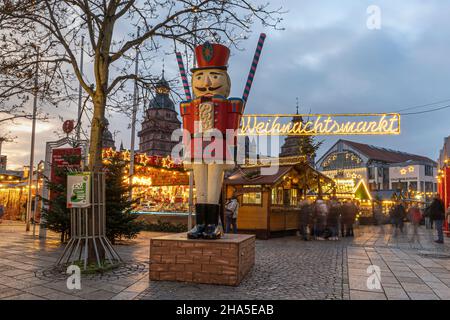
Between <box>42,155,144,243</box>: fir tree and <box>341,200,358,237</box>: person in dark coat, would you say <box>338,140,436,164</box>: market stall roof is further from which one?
<box>42,155,144,243</box>: fir tree

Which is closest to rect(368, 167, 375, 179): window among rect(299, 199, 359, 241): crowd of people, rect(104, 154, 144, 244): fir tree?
rect(299, 199, 359, 241): crowd of people

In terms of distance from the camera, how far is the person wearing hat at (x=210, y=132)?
20.4 ft

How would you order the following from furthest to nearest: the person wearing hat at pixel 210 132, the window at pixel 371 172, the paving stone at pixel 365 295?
the window at pixel 371 172 → the person wearing hat at pixel 210 132 → the paving stone at pixel 365 295

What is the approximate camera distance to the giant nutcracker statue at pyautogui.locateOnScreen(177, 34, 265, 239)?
6230mm

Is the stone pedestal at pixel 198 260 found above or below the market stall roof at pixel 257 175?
below

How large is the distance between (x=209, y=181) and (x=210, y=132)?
80 cm

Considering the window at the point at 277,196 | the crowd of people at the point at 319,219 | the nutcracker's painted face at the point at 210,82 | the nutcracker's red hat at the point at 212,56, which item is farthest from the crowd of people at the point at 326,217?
the nutcracker's red hat at the point at 212,56

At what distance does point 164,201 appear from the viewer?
21031 mm

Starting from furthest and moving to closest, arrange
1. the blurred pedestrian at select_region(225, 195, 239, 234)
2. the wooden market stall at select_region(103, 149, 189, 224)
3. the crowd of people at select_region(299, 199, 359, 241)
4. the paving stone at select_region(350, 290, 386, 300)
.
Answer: the wooden market stall at select_region(103, 149, 189, 224) → the crowd of people at select_region(299, 199, 359, 241) → the blurred pedestrian at select_region(225, 195, 239, 234) → the paving stone at select_region(350, 290, 386, 300)

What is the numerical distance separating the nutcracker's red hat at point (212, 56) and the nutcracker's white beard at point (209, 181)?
1.65 metres

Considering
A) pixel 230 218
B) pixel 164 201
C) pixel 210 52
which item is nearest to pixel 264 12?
pixel 210 52

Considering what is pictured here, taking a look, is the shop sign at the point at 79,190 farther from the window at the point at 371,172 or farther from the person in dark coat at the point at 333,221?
the window at the point at 371,172

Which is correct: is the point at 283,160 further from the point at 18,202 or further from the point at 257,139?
the point at 18,202

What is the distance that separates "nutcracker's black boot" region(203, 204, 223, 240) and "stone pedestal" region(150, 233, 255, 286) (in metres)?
0.22
